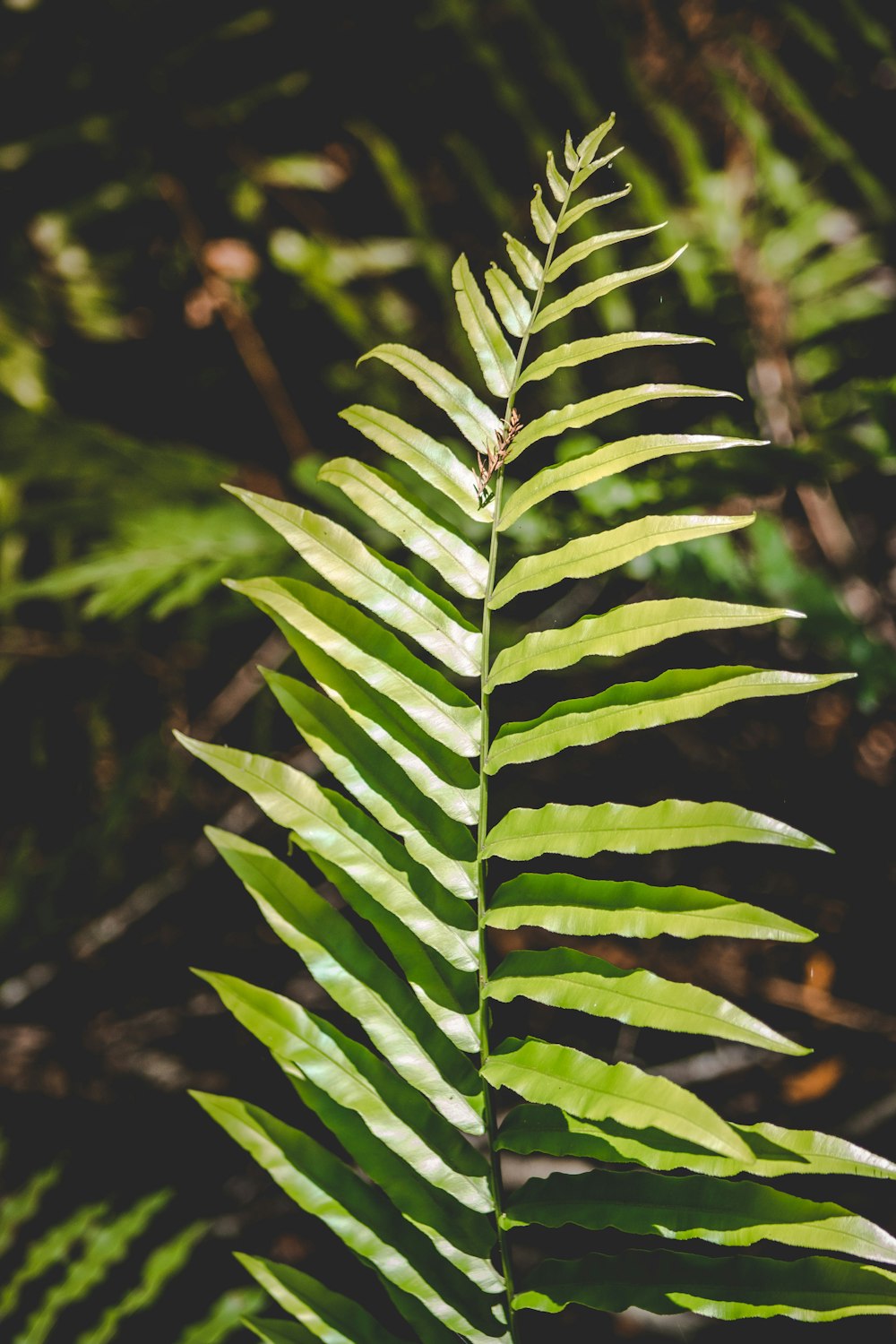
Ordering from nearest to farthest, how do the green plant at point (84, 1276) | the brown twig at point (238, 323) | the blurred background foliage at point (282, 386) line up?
the green plant at point (84, 1276) → the blurred background foliage at point (282, 386) → the brown twig at point (238, 323)

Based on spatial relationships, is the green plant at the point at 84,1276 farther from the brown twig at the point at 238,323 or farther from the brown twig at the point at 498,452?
the brown twig at the point at 238,323

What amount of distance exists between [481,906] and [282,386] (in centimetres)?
182

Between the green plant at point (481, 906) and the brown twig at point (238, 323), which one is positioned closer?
the green plant at point (481, 906)

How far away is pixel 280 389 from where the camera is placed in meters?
2.05

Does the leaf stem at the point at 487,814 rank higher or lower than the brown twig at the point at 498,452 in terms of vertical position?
lower

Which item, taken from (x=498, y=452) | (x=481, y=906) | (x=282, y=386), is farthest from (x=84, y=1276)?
(x=282, y=386)

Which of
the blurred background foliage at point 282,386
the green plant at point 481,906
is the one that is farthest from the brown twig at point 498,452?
the blurred background foliage at point 282,386

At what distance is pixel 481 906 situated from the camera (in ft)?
2.12

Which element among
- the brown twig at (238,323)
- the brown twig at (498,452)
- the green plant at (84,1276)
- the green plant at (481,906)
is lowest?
the green plant at (84,1276)

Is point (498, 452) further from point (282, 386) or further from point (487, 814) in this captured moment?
point (282, 386)

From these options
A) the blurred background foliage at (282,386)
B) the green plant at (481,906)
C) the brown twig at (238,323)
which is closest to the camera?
the green plant at (481,906)

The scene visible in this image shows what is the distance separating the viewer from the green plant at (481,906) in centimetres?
58

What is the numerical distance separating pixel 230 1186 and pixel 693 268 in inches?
80.4

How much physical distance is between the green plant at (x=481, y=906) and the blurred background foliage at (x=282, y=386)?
0.50 m
